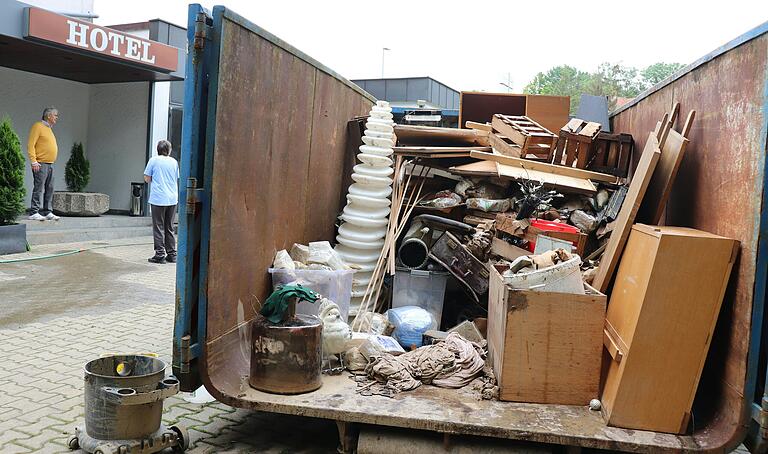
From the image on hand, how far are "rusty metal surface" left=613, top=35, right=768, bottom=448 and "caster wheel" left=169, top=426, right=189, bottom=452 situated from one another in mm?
2587

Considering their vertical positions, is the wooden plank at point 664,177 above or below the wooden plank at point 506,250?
above

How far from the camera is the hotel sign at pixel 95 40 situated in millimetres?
10031

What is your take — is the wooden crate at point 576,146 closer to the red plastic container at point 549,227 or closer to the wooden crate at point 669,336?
the red plastic container at point 549,227

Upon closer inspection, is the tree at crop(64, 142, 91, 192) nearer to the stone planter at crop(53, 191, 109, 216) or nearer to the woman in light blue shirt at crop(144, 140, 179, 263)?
the stone planter at crop(53, 191, 109, 216)

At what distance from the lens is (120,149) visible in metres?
14.5

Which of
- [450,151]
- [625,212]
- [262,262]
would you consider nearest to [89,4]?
[450,151]

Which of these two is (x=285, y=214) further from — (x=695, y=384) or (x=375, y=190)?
(x=695, y=384)

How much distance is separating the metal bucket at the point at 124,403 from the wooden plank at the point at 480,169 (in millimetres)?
2962

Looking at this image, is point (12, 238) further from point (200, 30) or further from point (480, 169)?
point (200, 30)

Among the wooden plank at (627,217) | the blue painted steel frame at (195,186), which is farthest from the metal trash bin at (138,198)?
the wooden plank at (627,217)

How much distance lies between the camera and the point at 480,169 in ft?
17.2

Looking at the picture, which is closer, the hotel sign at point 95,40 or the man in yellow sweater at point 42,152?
the hotel sign at point 95,40

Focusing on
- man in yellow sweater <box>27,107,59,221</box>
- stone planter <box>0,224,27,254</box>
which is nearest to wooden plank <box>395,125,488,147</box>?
stone planter <box>0,224,27,254</box>

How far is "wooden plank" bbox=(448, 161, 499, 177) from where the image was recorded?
17.0ft
